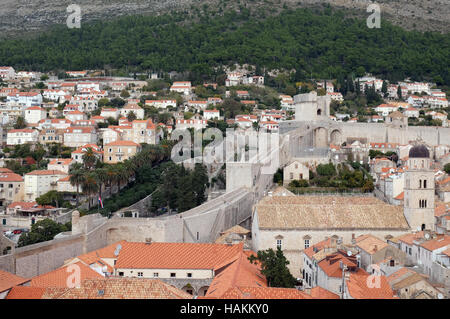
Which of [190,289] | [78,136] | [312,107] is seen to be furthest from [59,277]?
[78,136]

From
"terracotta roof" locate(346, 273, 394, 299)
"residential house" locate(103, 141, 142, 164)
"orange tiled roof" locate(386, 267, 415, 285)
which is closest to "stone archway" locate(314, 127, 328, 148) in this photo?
"residential house" locate(103, 141, 142, 164)

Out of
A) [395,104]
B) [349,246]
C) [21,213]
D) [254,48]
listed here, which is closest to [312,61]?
[254,48]

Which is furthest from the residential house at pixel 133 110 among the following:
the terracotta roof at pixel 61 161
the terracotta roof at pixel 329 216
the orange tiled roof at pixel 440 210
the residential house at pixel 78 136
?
the orange tiled roof at pixel 440 210

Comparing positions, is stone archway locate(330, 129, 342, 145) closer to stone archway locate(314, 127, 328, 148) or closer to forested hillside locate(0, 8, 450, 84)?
stone archway locate(314, 127, 328, 148)

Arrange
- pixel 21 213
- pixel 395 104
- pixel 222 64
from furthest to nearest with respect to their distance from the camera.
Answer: pixel 222 64
pixel 395 104
pixel 21 213

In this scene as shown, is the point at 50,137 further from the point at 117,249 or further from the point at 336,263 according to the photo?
the point at 336,263

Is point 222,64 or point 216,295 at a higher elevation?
point 222,64

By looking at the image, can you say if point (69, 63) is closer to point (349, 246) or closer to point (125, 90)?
point (125, 90)
